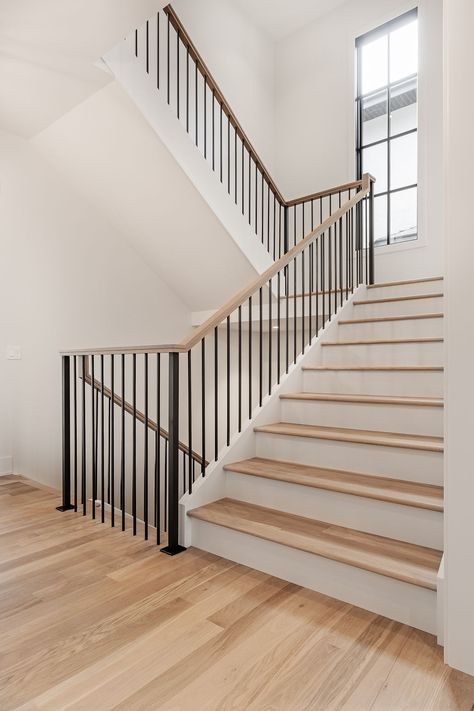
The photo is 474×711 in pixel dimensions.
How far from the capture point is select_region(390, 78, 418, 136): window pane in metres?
5.05

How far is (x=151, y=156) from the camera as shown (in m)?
3.45

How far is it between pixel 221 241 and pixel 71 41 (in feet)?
5.80

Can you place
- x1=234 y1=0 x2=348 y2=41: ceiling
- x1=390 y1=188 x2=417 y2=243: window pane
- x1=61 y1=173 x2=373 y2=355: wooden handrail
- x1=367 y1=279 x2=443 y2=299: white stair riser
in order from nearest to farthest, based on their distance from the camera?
x1=61 y1=173 x2=373 y2=355: wooden handrail < x1=367 y1=279 x2=443 y2=299: white stair riser < x1=390 y1=188 x2=417 y2=243: window pane < x1=234 y1=0 x2=348 y2=41: ceiling

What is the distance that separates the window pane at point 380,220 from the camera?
5246 millimetres

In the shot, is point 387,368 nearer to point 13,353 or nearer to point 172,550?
point 172,550

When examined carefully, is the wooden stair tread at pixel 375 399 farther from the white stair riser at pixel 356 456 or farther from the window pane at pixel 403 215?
the window pane at pixel 403 215

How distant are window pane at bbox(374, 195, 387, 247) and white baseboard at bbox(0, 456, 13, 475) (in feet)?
14.1

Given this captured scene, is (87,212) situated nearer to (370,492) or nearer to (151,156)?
(151,156)

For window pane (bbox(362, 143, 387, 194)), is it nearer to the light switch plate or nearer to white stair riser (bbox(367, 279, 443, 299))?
white stair riser (bbox(367, 279, 443, 299))

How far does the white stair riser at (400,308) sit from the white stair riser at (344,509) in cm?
197

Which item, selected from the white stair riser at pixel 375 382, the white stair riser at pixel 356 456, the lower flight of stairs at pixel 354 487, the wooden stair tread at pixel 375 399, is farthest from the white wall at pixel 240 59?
the white stair riser at pixel 356 456

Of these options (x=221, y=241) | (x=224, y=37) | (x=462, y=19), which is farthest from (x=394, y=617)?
(x=224, y=37)

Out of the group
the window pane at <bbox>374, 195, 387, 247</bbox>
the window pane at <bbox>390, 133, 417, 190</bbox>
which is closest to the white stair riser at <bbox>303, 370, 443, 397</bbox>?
the window pane at <bbox>374, 195, 387, 247</bbox>

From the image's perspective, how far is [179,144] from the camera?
3.45 m
